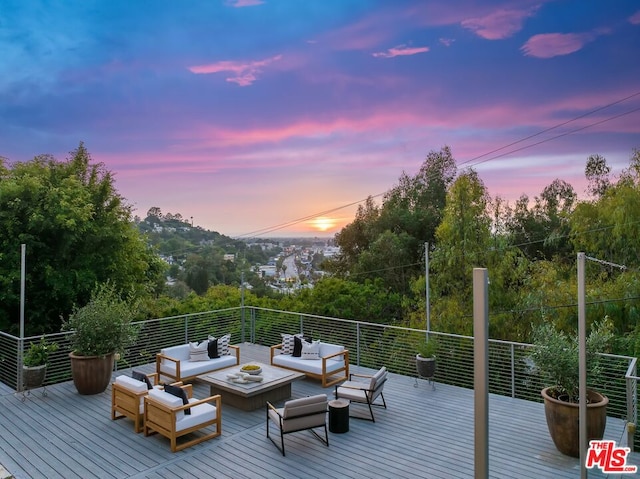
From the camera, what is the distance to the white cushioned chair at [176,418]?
17.3ft

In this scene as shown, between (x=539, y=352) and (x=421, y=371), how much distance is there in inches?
110

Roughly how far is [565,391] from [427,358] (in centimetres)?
272

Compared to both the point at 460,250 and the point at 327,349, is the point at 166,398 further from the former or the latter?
the point at 460,250

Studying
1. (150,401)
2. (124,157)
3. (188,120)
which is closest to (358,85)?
(188,120)

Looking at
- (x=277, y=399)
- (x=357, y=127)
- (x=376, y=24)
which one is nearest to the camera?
(x=277, y=399)

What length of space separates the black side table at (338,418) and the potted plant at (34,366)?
15.3 ft

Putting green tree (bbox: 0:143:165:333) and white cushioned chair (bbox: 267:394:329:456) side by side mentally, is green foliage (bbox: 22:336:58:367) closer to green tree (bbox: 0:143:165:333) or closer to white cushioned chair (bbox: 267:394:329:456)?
green tree (bbox: 0:143:165:333)

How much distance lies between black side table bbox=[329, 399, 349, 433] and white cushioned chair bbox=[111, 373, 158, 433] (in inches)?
92.5

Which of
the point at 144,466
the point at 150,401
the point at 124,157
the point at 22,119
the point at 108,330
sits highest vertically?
the point at 22,119

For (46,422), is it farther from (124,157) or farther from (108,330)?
(124,157)

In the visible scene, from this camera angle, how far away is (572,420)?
493 centimetres

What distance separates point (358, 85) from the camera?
41.2 ft

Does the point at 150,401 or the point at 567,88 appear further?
the point at 567,88

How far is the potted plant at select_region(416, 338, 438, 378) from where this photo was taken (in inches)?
301
